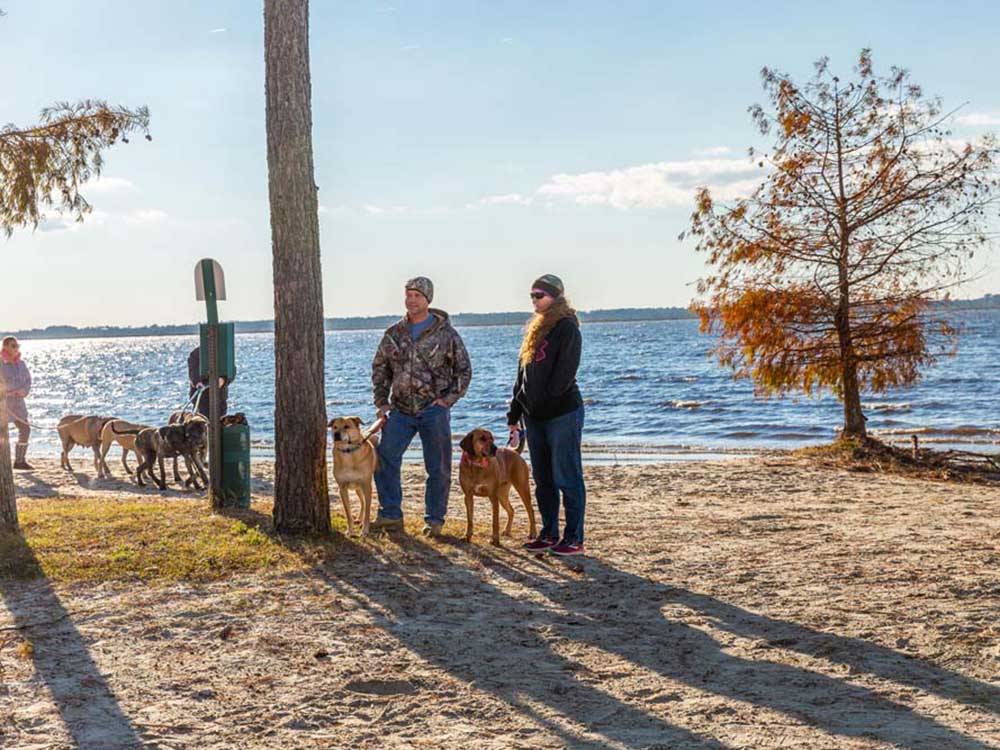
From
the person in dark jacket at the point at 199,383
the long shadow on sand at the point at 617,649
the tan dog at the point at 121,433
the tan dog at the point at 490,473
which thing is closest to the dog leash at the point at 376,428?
the tan dog at the point at 490,473

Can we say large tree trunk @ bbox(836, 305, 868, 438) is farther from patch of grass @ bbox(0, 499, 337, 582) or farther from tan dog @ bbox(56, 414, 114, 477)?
tan dog @ bbox(56, 414, 114, 477)

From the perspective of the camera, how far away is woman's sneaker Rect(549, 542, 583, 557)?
27.1 feet

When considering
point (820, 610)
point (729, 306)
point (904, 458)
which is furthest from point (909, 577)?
point (729, 306)

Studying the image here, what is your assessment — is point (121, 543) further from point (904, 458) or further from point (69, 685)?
point (904, 458)

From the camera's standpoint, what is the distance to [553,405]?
8.02 m

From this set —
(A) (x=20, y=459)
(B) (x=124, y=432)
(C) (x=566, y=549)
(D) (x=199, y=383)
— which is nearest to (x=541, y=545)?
(C) (x=566, y=549)

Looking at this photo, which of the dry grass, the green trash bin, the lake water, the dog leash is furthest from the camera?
the lake water

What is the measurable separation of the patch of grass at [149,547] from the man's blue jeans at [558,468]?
5.50 ft

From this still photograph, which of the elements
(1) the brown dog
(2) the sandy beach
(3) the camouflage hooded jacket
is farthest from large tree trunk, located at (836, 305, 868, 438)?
(3) the camouflage hooded jacket

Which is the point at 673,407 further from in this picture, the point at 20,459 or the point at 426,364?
the point at 426,364

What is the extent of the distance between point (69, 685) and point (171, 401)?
49.0 m

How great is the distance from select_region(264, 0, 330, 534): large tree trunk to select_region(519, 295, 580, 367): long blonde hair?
1.65m

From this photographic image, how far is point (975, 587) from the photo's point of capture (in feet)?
23.1

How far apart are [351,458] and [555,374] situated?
187cm
